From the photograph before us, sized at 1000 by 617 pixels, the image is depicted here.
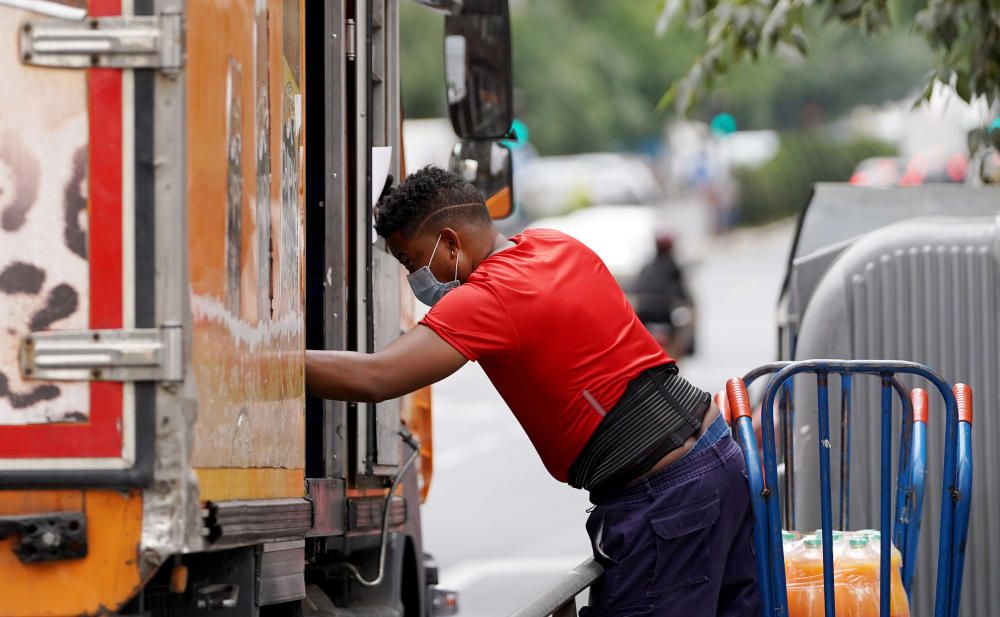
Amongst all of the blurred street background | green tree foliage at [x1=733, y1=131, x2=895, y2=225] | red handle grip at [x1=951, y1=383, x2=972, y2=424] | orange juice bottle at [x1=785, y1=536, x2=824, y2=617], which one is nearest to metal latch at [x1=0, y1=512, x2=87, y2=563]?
orange juice bottle at [x1=785, y1=536, x2=824, y2=617]

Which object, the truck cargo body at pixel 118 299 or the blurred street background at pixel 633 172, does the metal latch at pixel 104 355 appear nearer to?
the truck cargo body at pixel 118 299

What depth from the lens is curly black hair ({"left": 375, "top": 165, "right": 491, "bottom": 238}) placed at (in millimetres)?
4766

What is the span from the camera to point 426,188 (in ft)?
15.6

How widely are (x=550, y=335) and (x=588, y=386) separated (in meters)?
0.17

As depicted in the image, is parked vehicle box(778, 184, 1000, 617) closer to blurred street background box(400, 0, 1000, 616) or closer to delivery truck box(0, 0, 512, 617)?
delivery truck box(0, 0, 512, 617)

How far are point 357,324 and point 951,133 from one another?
112ft

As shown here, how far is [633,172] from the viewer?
1987 inches

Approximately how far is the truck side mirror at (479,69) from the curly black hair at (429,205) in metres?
1.94

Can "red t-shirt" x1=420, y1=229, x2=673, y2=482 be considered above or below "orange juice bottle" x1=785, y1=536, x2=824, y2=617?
above

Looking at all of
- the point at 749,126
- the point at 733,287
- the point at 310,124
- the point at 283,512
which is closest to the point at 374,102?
the point at 310,124

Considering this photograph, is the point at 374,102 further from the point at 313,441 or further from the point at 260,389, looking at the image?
the point at 260,389

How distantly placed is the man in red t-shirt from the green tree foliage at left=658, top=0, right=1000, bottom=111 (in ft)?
11.7

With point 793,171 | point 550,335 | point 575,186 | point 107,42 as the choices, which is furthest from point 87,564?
point 793,171

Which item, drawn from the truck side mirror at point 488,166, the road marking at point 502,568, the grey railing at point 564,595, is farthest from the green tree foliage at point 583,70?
the grey railing at point 564,595
